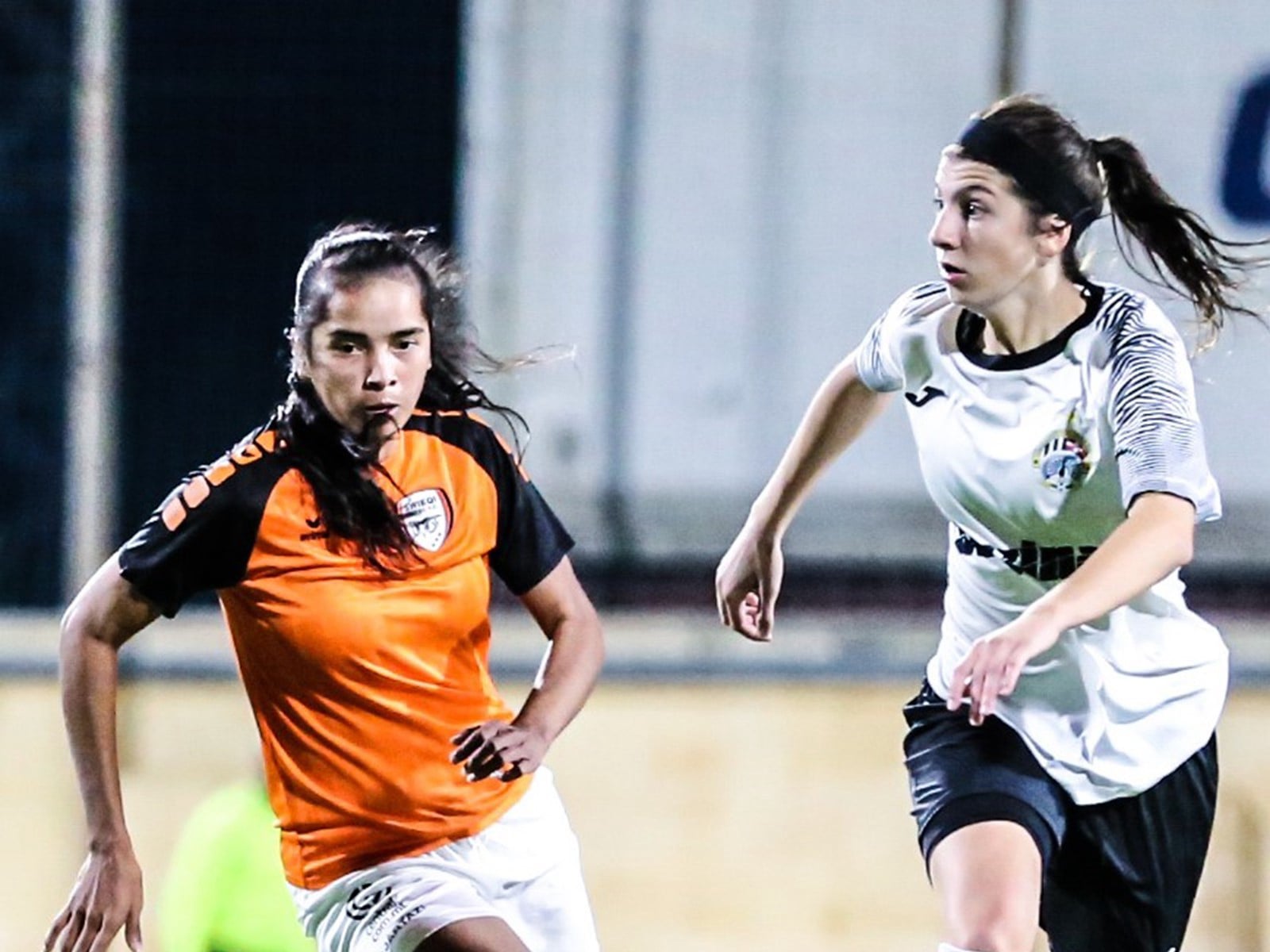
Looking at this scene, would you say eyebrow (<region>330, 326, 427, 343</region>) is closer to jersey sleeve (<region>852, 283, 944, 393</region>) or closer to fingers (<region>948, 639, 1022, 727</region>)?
jersey sleeve (<region>852, 283, 944, 393</region>)

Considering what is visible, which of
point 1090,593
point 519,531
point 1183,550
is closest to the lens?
point 1090,593

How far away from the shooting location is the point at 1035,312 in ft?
10.1

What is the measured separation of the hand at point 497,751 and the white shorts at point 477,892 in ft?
0.59

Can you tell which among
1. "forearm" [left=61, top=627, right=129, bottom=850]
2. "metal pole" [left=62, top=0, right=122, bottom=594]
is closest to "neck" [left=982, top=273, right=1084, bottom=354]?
"forearm" [left=61, top=627, right=129, bottom=850]

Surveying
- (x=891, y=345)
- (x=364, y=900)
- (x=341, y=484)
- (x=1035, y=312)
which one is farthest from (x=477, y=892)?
(x=1035, y=312)

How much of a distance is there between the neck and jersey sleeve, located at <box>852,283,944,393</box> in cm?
18

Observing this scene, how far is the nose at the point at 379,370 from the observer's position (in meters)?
3.02

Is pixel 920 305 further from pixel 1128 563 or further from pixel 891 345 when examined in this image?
pixel 1128 563

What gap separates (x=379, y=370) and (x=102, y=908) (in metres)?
0.74

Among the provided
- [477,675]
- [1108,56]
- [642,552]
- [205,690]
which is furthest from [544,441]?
[477,675]

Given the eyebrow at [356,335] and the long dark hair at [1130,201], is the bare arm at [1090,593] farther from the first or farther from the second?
the eyebrow at [356,335]

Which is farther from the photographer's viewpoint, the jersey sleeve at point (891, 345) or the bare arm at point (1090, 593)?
the jersey sleeve at point (891, 345)

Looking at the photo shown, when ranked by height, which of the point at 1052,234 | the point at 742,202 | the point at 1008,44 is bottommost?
the point at 742,202

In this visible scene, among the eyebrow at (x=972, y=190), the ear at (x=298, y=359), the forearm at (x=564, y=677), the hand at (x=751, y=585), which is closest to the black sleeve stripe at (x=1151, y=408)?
the eyebrow at (x=972, y=190)
